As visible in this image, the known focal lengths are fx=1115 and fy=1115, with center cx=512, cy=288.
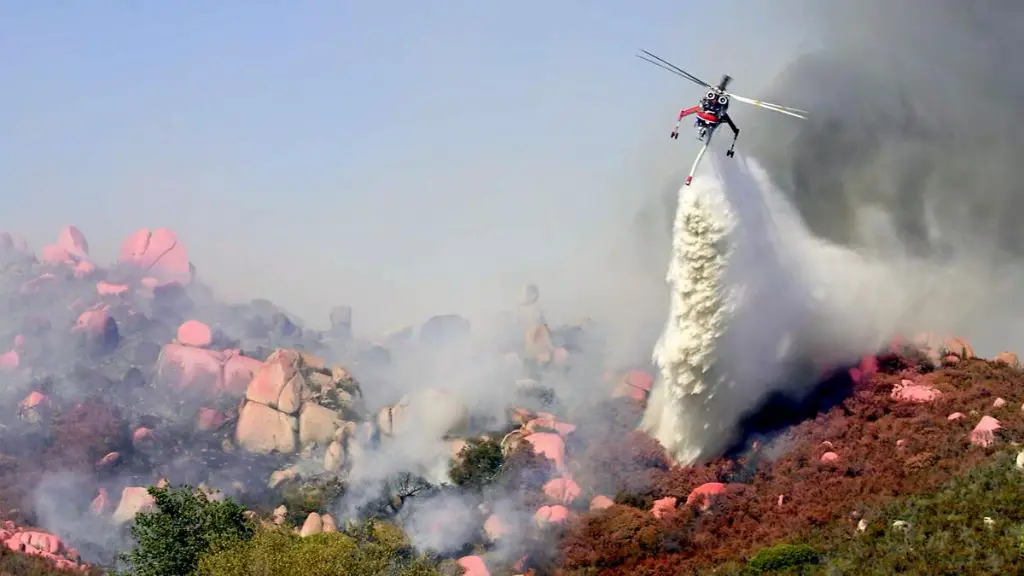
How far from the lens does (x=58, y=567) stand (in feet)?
203

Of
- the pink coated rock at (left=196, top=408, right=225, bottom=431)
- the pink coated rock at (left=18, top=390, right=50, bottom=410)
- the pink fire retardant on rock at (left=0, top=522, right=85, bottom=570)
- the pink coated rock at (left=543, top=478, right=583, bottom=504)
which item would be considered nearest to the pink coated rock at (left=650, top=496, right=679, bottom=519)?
the pink coated rock at (left=543, top=478, right=583, bottom=504)

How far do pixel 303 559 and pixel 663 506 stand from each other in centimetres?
2290

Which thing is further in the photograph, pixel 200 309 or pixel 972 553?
pixel 200 309

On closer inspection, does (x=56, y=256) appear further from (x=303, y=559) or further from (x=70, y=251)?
(x=303, y=559)

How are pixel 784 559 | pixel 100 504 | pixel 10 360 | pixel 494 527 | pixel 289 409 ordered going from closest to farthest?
pixel 784 559, pixel 494 527, pixel 100 504, pixel 289 409, pixel 10 360

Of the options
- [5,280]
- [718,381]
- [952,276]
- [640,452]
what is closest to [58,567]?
[640,452]

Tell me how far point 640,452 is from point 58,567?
33095mm

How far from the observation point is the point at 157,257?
4862 inches

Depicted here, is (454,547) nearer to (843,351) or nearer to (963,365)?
(843,351)

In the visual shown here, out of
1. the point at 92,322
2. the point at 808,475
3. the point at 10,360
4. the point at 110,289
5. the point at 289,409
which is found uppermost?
the point at 808,475

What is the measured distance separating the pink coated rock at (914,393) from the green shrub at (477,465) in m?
24.3

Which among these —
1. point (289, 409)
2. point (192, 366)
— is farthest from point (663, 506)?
point (192, 366)

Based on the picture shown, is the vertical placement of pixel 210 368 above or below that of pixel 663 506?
below

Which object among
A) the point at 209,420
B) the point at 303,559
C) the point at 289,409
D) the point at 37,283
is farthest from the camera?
the point at 37,283
